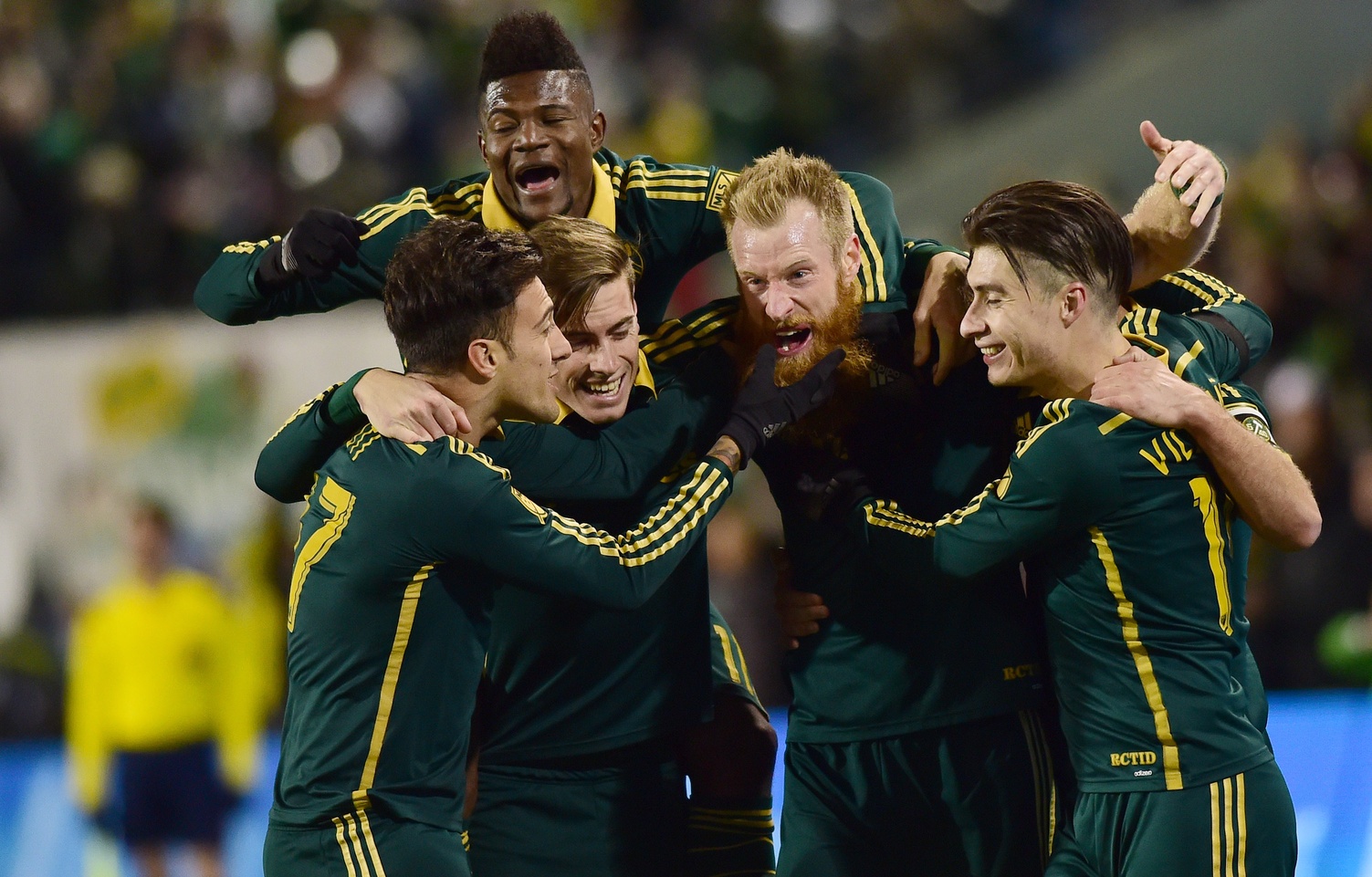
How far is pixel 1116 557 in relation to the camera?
301 centimetres

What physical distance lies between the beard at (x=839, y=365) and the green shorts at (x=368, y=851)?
1184 millimetres

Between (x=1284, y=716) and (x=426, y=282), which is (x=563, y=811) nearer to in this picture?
Result: (x=426, y=282)

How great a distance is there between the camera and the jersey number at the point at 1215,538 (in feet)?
9.93

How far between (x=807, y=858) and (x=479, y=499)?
114cm

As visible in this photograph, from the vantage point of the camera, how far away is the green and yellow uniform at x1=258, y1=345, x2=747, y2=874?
135 inches

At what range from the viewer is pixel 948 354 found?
3.45 metres

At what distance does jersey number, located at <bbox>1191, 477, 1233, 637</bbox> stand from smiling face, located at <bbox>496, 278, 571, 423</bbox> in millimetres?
1290

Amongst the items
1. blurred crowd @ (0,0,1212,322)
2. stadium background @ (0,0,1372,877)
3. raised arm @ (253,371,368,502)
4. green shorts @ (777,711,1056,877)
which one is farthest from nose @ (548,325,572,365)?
blurred crowd @ (0,0,1212,322)

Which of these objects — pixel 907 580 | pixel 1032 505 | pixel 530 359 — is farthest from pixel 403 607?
pixel 1032 505

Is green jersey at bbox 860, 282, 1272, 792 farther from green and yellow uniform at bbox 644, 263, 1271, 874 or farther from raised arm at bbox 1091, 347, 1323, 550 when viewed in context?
green and yellow uniform at bbox 644, 263, 1271, 874

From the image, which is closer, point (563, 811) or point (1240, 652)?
point (1240, 652)

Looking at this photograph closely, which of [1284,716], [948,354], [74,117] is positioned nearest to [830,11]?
[74,117]

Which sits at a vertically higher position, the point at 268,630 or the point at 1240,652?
the point at 268,630

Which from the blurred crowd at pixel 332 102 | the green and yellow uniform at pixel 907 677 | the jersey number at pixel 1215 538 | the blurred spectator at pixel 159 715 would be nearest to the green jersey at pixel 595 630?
the green and yellow uniform at pixel 907 677
